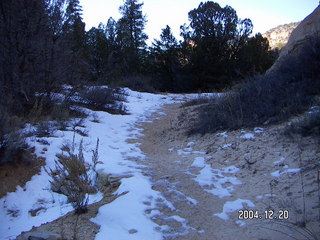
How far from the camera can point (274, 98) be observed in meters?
6.29

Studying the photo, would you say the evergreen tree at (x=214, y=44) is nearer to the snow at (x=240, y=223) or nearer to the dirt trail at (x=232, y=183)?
the dirt trail at (x=232, y=183)

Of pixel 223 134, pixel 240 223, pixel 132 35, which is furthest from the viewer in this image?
pixel 132 35

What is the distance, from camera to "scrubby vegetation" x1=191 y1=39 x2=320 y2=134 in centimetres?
576

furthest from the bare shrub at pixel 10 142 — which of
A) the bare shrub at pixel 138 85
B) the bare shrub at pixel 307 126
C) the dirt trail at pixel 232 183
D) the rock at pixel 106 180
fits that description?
the bare shrub at pixel 138 85

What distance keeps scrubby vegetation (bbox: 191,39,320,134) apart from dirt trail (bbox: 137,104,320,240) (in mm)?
449

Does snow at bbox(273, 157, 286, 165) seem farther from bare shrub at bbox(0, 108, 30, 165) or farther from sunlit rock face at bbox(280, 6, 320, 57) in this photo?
sunlit rock face at bbox(280, 6, 320, 57)

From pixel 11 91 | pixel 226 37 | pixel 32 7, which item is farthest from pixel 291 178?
pixel 226 37

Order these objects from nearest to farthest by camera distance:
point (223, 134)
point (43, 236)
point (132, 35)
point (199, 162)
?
point (43, 236) → point (199, 162) → point (223, 134) → point (132, 35)

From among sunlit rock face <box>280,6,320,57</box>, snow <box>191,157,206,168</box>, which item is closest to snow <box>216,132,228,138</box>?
snow <box>191,157,206,168</box>

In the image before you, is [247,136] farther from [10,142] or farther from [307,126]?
[10,142]

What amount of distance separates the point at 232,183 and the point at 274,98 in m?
2.86

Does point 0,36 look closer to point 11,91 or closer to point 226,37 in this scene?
point 11,91

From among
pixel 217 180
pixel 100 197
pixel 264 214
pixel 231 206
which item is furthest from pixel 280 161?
pixel 100 197

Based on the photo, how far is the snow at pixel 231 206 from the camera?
3344mm
